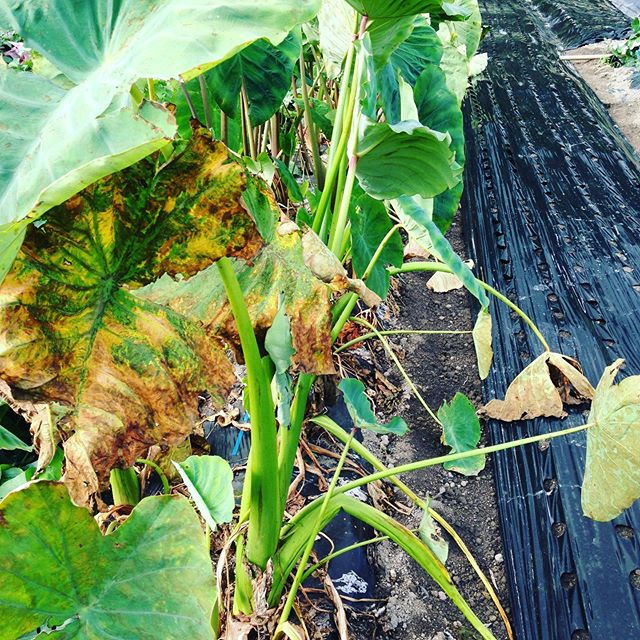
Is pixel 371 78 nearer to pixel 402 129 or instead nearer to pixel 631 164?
pixel 402 129

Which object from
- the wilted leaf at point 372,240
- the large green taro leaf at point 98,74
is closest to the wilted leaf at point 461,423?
the wilted leaf at point 372,240

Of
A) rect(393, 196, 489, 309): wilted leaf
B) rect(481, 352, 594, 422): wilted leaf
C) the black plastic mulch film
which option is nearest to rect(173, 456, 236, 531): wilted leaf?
rect(393, 196, 489, 309): wilted leaf

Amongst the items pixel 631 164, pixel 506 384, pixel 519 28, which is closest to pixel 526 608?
pixel 506 384

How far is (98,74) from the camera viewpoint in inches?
17.4

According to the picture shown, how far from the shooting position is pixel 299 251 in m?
0.58

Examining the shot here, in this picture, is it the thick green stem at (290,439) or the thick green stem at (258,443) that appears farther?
the thick green stem at (290,439)

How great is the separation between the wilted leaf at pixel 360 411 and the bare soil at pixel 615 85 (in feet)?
8.37

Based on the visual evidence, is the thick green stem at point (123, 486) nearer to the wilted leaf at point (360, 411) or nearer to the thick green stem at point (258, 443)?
the thick green stem at point (258, 443)

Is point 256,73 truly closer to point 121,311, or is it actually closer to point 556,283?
point 121,311

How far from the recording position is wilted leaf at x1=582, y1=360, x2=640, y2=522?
1.99 feet

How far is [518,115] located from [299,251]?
2.68 metres

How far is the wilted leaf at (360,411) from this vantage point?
862mm

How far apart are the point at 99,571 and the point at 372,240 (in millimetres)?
744

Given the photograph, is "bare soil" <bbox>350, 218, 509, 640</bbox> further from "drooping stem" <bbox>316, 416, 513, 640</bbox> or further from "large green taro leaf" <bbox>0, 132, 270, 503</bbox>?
"large green taro leaf" <bbox>0, 132, 270, 503</bbox>
